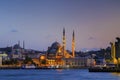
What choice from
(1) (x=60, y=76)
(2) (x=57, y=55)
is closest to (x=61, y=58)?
(2) (x=57, y=55)

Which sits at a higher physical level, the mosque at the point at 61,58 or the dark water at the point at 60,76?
the mosque at the point at 61,58

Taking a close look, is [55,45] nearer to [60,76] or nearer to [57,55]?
[57,55]

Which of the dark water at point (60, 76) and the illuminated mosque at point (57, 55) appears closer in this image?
the dark water at point (60, 76)

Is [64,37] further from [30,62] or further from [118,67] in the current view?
[118,67]

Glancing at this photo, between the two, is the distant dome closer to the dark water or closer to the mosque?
the mosque

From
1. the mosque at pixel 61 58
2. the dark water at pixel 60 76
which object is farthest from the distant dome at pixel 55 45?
the dark water at pixel 60 76

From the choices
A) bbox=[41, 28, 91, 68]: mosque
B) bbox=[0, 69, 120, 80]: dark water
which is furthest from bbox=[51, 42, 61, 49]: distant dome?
bbox=[0, 69, 120, 80]: dark water

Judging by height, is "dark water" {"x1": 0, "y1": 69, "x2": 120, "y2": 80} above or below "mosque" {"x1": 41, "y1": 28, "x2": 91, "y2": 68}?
below

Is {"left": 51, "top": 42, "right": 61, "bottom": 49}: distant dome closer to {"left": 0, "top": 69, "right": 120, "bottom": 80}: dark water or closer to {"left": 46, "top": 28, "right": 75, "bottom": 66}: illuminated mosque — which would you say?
{"left": 46, "top": 28, "right": 75, "bottom": 66}: illuminated mosque

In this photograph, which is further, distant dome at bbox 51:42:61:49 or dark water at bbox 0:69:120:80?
distant dome at bbox 51:42:61:49

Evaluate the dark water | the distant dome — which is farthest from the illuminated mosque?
the dark water

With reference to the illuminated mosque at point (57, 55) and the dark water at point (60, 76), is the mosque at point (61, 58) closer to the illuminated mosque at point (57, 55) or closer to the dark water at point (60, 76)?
the illuminated mosque at point (57, 55)
